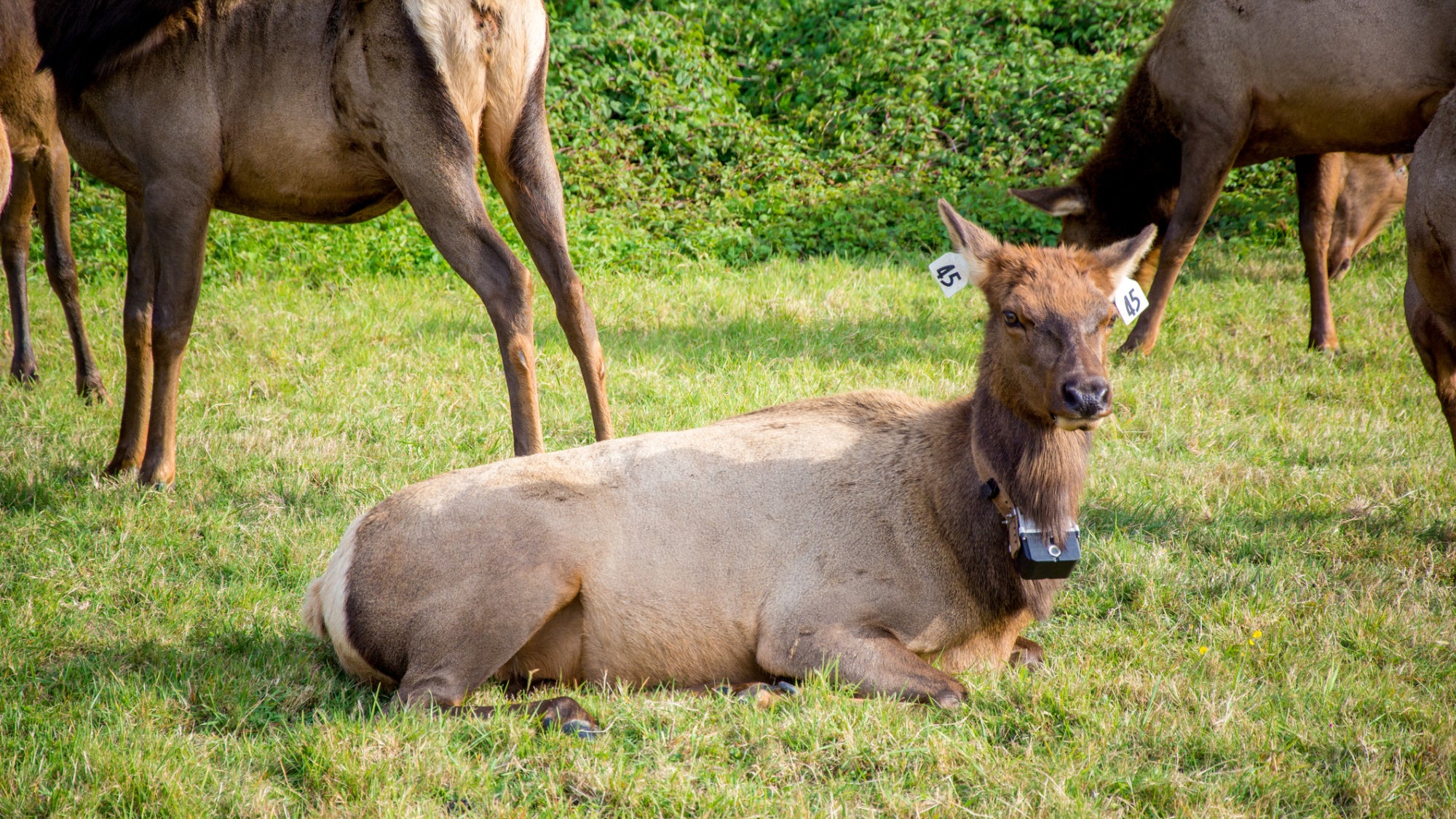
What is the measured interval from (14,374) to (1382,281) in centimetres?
1053

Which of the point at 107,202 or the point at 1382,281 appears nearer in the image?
the point at 1382,281

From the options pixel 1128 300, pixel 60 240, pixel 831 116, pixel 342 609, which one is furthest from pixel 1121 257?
pixel 831 116

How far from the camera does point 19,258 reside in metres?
8.03

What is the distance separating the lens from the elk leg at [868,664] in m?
3.88

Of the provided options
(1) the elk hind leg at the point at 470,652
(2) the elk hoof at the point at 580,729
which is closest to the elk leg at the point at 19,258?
(1) the elk hind leg at the point at 470,652

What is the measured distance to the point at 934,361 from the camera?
811 cm

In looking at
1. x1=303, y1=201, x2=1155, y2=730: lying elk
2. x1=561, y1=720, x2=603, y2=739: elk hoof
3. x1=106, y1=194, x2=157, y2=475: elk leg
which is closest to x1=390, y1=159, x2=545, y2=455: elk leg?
x1=303, y1=201, x2=1155, y2=730: lying elk

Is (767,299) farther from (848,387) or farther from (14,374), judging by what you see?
(14,374)

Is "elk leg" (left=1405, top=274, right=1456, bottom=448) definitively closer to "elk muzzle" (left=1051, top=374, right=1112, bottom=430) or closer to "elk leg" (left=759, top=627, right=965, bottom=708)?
"elk muzzle" (left=1051, top=374, right=1112, bottom=430)

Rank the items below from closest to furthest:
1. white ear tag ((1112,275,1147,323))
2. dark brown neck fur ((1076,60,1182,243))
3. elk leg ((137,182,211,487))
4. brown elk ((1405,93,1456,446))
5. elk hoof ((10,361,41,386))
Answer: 1. white ear tag ((1112,275,1147,323))
2. brown elk ((1405,93,1456,446))
3. elk leg ((137,182,211,487))
4. elk hoof ((10,361,41,386))
5. dark brown neck fur ((1076,60,1182,243))

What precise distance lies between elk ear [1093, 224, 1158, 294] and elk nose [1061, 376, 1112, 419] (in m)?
0.58

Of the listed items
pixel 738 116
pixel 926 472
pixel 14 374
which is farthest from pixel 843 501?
pixel 738 116

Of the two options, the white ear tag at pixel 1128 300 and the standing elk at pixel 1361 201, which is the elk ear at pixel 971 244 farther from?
the standing elk at pixel 1361 201

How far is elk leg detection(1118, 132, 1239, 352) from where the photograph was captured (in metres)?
8.16
